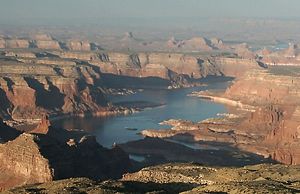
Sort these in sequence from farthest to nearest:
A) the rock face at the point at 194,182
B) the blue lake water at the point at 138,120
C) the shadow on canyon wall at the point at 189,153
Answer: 1. the blue lake water at the point at 138,120
2. the shadow on canyon wall at the point at 189,153
3. the rock face at the point at 194,182

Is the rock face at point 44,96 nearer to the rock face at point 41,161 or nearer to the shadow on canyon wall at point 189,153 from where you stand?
the shadow on canyon wall at point 189,153

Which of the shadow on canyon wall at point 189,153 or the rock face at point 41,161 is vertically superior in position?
the rock face at point 41,161

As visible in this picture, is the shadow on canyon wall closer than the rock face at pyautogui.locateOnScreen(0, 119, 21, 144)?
No

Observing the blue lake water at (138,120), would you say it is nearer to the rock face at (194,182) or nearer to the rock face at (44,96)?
the rock face at (44,96)

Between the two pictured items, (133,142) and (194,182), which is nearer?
(194,182)

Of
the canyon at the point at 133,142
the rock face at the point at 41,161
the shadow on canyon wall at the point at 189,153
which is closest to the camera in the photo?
the canyon at the point at 133,142

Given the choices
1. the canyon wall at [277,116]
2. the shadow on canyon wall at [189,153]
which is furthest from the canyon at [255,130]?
the shadow on canyon wall at [189,153]

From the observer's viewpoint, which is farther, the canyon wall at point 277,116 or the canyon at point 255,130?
the canyon at point 255,130

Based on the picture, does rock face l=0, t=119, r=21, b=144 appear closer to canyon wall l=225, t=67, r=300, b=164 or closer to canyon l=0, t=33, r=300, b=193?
canyon l=0, t=33, r=300, b=193

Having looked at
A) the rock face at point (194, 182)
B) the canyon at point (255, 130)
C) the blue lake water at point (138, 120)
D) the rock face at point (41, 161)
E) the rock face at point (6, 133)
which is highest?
the rock face at point (194, 182)

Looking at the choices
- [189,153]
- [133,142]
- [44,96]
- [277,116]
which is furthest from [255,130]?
[44,96]

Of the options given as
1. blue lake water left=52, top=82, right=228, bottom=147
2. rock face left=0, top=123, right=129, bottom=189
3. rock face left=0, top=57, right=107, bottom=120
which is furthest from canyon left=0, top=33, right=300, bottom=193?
blue lake water left=52, top=82, right=228, bottom=147

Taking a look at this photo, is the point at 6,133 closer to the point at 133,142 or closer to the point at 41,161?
the point at 133,142
